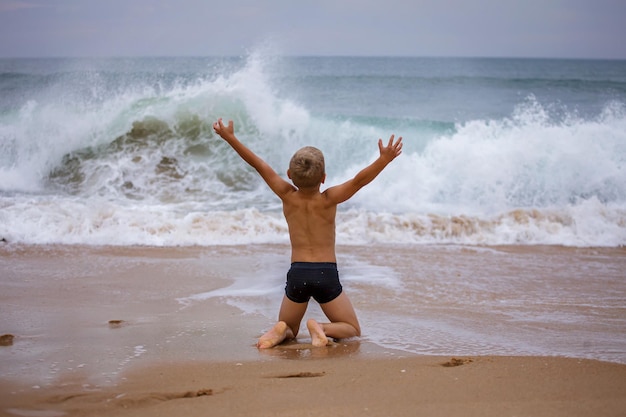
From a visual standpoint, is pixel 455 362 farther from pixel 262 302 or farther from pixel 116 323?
pixel 116 323

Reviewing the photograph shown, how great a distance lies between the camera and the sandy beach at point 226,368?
115 inches

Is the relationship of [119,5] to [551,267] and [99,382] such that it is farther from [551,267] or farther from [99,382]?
[99,382]

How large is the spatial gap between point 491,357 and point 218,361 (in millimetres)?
1377

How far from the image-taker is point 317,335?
4.00 m

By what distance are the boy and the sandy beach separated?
0.39 ft

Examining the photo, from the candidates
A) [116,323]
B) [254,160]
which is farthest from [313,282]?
[116,323]

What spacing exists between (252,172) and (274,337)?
8791 millimetres

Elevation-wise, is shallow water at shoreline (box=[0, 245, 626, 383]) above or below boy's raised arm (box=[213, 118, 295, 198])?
below

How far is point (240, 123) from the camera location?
14.6 metres

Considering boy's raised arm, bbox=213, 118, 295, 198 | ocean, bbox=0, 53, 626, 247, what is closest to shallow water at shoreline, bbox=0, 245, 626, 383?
ocean, bbox=0, 53, 626, 247

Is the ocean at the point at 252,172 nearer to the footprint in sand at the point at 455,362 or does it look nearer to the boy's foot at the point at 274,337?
the boy's foot at the point at 274,337

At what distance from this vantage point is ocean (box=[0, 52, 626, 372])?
4844 millimetres

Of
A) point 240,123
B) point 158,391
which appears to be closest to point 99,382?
point 158,391

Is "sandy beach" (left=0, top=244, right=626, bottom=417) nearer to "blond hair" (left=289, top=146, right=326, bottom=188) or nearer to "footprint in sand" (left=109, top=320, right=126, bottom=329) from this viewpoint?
"footprint in sand" (left=109, top=320, right=126, bottom=329)
